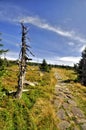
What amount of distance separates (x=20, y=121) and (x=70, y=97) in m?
13.8

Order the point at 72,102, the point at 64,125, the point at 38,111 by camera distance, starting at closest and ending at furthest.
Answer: the point at 64,125 < the point at 38,111 < the point at 72,102

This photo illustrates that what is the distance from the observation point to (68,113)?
3534cm

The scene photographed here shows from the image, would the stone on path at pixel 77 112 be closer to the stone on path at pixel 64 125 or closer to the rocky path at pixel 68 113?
the rocky path at pixel 68 113

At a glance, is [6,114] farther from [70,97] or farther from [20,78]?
[70,97]

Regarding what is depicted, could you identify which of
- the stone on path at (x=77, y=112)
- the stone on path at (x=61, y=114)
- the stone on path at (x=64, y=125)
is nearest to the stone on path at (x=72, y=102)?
the stone on path at (x=77, y=112)

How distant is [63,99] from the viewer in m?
39.9

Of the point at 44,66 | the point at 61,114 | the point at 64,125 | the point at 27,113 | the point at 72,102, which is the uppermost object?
the point at 44,66

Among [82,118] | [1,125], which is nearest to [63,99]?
[82,118]

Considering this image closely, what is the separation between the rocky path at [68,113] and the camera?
3206cm

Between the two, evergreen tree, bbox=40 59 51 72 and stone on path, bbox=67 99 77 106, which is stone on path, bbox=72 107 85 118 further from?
evergreen tree, bbox=40 59 51 72

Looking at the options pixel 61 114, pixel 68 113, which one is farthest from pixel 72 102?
pixel 61 114

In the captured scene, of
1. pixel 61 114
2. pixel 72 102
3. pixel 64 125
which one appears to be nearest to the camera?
pixel 64 125

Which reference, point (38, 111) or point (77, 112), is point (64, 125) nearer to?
point (38, 111)

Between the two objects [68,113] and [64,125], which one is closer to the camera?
[64,125]
